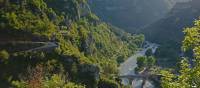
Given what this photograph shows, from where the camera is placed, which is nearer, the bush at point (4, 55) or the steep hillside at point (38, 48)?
the bush at point (4, 55)

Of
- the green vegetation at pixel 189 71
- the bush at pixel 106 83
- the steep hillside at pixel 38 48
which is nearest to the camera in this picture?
the green vegetation at pixel 189 71

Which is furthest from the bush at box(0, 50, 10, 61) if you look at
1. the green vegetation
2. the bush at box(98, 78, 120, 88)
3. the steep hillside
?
the green vegetation

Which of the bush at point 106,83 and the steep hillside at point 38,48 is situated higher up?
the steep hillside at point 38,48

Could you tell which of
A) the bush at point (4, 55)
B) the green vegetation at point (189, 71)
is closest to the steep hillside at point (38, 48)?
the bush at point (4, 55)

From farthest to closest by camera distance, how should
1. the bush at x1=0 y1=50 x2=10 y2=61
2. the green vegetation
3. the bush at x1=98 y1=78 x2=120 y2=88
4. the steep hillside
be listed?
the bush at x1=98 y1=78 x2=120 y2=88 < the steep hillside < the bush at x1=0 y1=50 x2=10 y2=61 < the green vegetation

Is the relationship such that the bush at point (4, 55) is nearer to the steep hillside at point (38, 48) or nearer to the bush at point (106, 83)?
the steep hillside at point (38, 48)

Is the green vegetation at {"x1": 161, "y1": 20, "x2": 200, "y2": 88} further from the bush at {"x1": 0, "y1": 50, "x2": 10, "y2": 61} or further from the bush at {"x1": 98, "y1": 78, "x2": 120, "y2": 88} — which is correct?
the bush at {"x1": 98, "y1": 78, "x2": 120, "y2": 88}

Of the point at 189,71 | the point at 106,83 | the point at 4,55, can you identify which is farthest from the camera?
the point at 106,83

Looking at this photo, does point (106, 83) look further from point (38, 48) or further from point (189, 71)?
point (189, 71)

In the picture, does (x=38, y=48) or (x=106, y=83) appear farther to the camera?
(x=106, y=83)

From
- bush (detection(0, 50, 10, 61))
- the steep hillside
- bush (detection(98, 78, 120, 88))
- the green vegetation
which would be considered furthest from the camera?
bush (detection(98, 78, 120, 88))

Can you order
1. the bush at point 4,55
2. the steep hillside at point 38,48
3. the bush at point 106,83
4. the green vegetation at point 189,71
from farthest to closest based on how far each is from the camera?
the bush at point 106,83
the steep hillside at point 38,48
the bush at point 4,55
the green vegetation at point 189,71

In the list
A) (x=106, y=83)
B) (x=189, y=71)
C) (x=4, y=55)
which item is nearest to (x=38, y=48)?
(x=4, y=55)

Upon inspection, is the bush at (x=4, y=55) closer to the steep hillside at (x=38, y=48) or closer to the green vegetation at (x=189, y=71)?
the steep hillside at (x=38, y=48)
